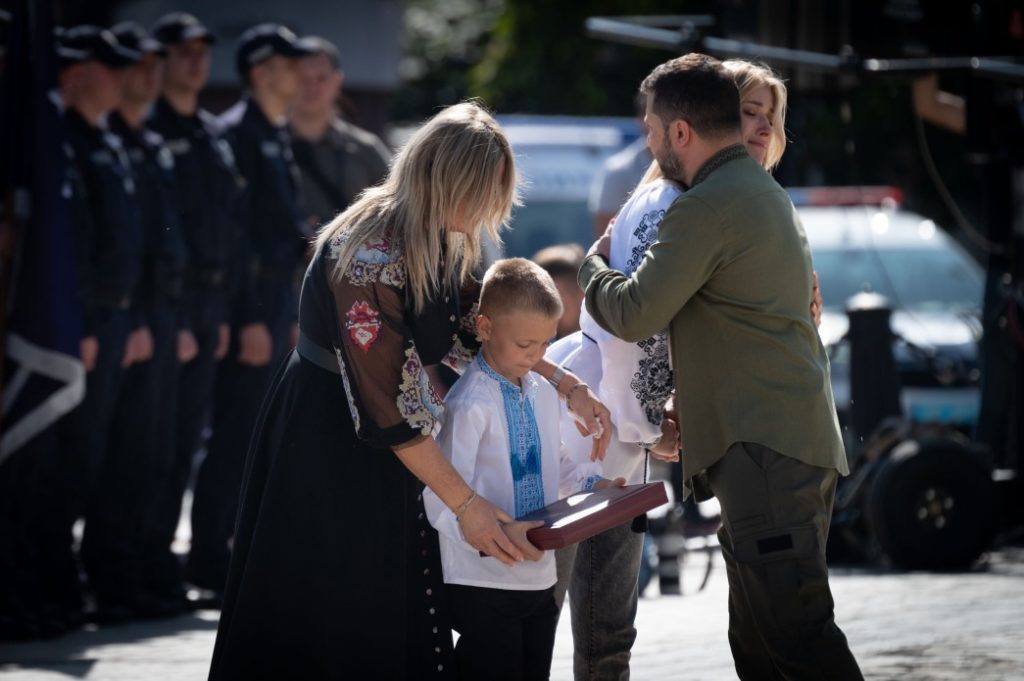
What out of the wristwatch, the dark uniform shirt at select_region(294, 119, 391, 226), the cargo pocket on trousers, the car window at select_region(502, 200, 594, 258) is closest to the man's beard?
the wristwatch

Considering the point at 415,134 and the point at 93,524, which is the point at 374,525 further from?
the point at 93,524

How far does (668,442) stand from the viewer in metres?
4.71

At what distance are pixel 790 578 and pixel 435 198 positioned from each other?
1.30 metres

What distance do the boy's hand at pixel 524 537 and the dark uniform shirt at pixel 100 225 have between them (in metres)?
3.47

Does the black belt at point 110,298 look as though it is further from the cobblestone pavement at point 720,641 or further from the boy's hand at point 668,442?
the boy's hand at point 668,442

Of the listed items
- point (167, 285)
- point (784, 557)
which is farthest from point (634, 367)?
point (167, 285)

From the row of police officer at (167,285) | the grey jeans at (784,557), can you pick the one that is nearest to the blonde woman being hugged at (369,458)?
the grey jeans at (784,557)

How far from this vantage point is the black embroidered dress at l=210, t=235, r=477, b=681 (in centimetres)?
420

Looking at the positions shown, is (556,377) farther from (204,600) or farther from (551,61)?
(551,61)

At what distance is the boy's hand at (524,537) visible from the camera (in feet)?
13.9

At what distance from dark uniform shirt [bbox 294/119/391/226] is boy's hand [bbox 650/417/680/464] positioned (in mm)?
3933

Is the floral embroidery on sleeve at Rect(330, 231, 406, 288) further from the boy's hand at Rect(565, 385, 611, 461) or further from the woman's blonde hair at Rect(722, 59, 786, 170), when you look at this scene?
the woman's blonde hair at Rect(722, 59, 786, 170)

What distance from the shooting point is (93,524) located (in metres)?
7.42

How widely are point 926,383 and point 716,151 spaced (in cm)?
719
